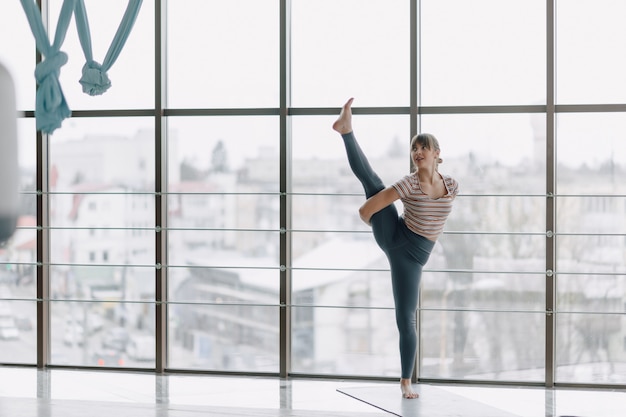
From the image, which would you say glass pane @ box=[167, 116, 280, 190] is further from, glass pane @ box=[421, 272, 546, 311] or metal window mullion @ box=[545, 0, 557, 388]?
metal window mullion @ box=[545, 0, 557, 388]

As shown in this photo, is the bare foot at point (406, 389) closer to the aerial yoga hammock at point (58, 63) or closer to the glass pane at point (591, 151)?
the glass pane at point (591, 151)

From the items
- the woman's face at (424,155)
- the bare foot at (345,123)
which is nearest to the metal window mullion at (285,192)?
the bare foot at (345,123)

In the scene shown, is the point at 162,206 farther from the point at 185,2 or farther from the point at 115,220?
the point at 185,2

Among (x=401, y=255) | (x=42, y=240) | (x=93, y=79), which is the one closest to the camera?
(x=93, y=79)

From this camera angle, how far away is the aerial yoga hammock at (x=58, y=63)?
13.9 ft

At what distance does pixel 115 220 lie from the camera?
5.75 meters

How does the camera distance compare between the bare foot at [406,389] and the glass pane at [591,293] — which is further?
the glass pane at [591,293]

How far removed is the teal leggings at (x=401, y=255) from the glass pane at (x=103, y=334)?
1.81 metres

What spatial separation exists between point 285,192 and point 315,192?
20 cm

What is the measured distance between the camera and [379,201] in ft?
15.5

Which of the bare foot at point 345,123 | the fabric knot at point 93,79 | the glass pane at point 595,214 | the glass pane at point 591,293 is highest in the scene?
the fabric knot at point 93,79

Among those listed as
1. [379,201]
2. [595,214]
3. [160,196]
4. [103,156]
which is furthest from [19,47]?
[595,214]

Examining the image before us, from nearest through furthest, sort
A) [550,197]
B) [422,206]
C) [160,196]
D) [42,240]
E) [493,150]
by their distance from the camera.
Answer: [422,206]
[550,197]
[493,150]
[160,196]
[42,240]

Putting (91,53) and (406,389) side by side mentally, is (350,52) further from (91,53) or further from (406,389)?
(406,389)
